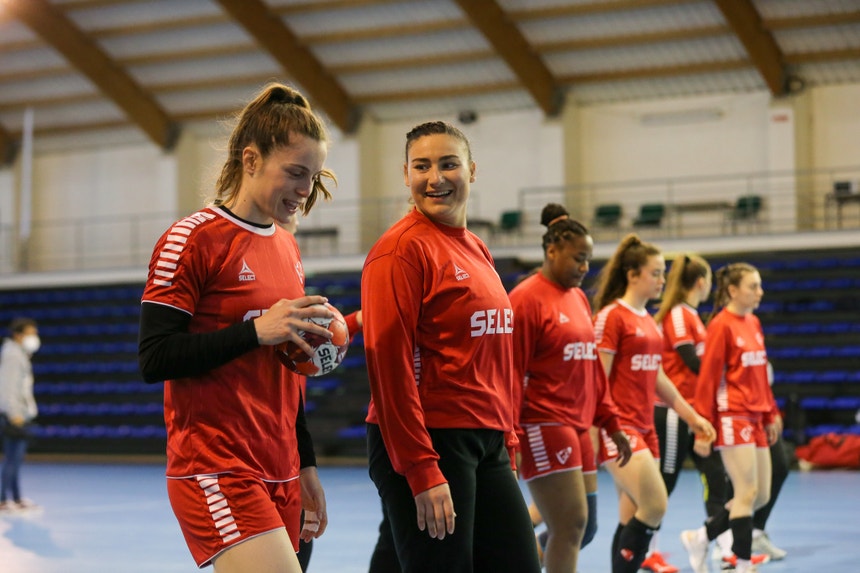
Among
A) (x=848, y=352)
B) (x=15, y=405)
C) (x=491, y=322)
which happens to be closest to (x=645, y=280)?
(x=491, y=322)

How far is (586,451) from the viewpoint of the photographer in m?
4.68

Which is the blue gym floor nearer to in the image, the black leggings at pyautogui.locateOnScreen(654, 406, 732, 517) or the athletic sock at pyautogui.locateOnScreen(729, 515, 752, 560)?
the black leggings at pyautogui.locateOnScreen(654, 406, 732, 517)

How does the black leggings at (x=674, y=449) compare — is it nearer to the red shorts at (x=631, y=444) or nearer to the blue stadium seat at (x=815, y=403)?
the red shorts at (x=631, y=444)

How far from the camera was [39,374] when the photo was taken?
18859 mm

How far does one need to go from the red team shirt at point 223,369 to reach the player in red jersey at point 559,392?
6.32 feet

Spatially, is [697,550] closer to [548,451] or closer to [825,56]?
[548,451]

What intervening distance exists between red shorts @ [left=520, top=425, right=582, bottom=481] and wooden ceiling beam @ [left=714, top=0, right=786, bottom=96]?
1337cm

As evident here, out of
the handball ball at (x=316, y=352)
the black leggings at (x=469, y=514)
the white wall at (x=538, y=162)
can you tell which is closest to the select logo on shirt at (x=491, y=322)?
the black leggings at (x=469, y=514)

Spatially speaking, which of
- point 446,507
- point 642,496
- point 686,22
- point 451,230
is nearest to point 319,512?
point 446,507

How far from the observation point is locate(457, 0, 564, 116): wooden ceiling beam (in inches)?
685

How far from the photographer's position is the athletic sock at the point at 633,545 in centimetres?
525

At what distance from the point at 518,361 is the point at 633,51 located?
576 inches

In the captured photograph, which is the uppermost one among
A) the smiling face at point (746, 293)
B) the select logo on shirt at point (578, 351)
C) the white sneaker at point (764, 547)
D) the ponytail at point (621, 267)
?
the ponytail at point (621, 267)

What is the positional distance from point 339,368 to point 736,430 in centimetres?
1115
